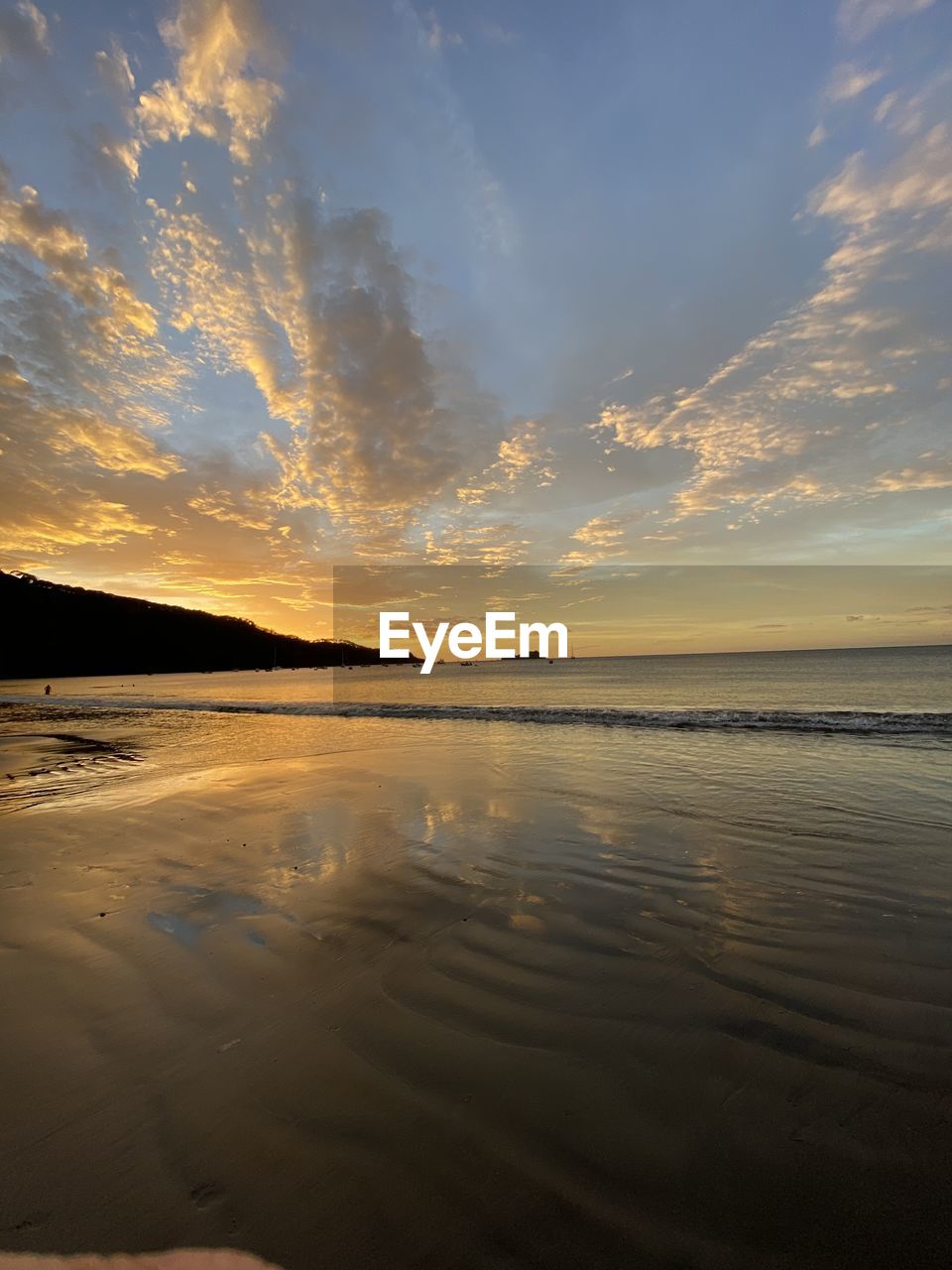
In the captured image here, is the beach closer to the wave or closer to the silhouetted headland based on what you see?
the wave

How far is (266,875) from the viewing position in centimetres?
640

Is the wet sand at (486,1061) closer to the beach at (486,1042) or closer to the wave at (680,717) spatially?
the beach at (486,1042)

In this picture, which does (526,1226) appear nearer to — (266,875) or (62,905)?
(266,875)

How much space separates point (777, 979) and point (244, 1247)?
3.63 m

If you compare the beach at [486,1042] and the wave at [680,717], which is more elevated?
the wave at [680,717]

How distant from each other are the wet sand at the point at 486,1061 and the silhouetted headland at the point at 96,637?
153621 millimetres

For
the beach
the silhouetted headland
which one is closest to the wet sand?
the beach

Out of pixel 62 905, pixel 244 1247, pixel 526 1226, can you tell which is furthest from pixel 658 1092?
pixel 62 905

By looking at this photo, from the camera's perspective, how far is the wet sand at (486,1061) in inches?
86.0

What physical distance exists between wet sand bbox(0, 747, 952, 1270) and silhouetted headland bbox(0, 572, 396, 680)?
15362 cm

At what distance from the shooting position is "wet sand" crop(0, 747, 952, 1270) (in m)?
2.19

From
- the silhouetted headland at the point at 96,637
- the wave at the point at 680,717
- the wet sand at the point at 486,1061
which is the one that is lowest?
the wet sand at the point at 486,1061

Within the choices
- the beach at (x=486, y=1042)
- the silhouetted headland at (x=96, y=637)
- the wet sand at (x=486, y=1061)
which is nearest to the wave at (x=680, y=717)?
the beach at (x=486, y=1042)

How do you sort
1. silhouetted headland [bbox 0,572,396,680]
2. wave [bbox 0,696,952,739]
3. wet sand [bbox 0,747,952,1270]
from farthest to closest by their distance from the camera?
silhouetted headland [bbox 0,572,396,680] < wave [bbox 0,696,952,739] < wet sand [bbox 0,747,952,1270]
